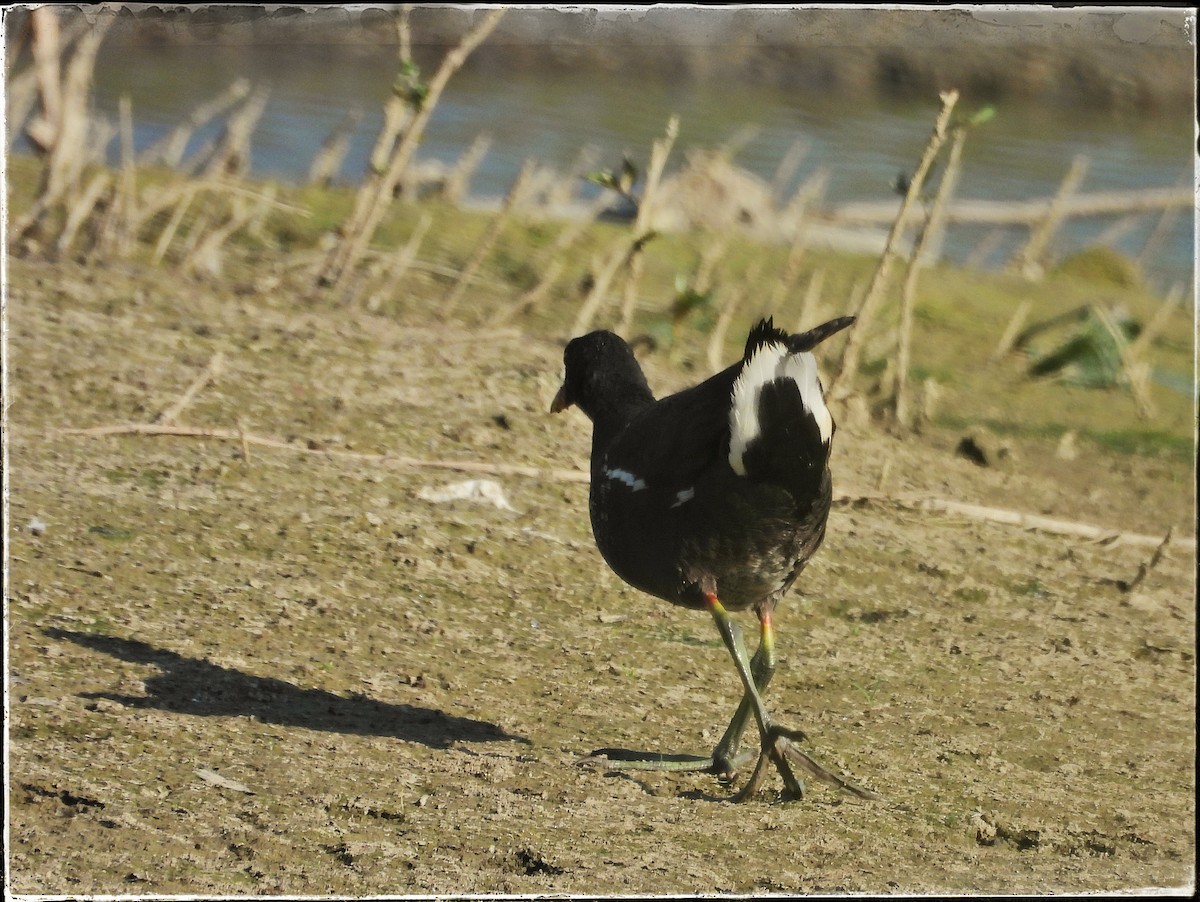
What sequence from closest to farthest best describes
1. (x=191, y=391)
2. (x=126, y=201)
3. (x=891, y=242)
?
1. (x=191, y=391)
2. (x=891, y=242)
3. (x=126, y=201)

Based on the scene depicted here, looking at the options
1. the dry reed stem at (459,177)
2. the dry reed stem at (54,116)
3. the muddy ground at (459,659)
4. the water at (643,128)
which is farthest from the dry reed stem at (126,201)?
the water at (643,128)

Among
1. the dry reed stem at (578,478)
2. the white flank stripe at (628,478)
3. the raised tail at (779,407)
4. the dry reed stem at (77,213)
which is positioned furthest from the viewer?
the dry reed stem at (77,213)

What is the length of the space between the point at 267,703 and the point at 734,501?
57.7 inches

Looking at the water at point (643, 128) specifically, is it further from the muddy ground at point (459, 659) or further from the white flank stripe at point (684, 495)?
the white flank stripe at point (684, 495)

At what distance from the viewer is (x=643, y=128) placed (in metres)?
19.1

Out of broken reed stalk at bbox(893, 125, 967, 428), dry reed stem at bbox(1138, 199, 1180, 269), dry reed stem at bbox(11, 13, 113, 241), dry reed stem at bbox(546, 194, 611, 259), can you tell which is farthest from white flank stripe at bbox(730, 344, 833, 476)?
dry reed stem at bbox(1138, 199, 1180, 269)

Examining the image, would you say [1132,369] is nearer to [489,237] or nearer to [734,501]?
[489,237]

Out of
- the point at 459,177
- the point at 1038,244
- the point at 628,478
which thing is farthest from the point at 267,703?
the point at 1038,244

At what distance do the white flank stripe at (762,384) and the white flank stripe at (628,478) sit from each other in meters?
0.43

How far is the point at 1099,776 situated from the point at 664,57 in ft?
66.8

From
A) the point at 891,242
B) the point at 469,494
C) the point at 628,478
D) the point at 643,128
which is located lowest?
the point at 469,494

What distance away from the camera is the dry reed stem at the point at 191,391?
6.13 metres

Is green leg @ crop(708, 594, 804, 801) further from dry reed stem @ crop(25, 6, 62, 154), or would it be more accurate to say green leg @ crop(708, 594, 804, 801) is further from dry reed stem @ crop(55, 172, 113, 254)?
dry reed stem @ crop(25, 6, 62, 154)

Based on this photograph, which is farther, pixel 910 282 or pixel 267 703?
pixel 910 282
